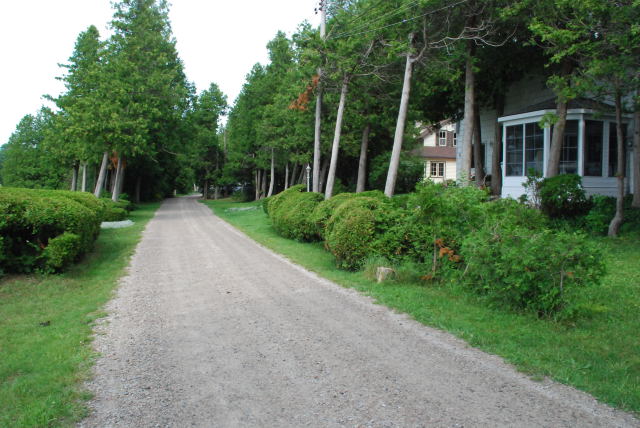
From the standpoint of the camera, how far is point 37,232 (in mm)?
9930

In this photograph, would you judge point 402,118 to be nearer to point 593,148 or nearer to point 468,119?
point 468,119

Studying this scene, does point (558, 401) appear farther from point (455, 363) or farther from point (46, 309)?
point (46, 309)

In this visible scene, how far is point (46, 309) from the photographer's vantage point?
25.7 ft

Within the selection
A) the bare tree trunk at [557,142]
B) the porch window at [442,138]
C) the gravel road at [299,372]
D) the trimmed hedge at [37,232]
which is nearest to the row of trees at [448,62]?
the bare tree trunk at [557,142]

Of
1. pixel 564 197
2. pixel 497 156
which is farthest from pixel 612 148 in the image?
pixel 564 197

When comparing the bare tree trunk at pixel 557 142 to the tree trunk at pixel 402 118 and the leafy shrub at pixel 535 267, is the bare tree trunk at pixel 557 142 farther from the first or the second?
the leafy shrub at pixel 535 267

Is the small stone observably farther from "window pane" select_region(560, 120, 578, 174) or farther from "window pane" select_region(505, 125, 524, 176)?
"window pane" select_region(505, 125, 524, 176)

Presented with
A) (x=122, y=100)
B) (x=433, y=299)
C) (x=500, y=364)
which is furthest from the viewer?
(x=122, y=100)

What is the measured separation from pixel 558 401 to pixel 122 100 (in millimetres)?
28089

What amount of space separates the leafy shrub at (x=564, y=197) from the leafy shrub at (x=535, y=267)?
8.54 m

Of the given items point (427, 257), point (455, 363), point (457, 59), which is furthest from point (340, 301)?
point (457, 59)

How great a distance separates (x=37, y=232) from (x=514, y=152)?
56.1 ft

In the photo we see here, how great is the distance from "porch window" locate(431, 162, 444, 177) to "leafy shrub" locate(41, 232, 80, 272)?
4559 cm

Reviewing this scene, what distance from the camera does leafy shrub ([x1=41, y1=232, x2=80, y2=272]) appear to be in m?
9.73
